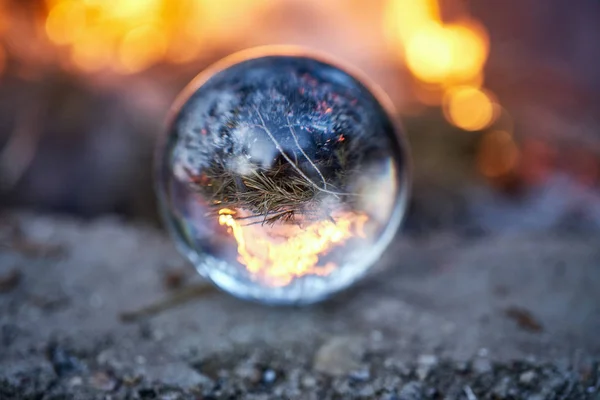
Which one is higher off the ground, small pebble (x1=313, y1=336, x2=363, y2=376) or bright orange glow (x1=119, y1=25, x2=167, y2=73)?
bright orange glow (x1=119, y1=25, x2=167, y2=73)

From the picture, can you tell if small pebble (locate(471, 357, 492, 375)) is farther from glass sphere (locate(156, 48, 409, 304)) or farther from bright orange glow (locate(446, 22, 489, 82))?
bright orange glow (locate(446, 22, 489, 82))

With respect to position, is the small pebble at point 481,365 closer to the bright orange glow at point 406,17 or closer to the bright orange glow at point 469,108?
the bright orange glow at point 469,108

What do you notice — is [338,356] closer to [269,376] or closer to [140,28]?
[269,376]

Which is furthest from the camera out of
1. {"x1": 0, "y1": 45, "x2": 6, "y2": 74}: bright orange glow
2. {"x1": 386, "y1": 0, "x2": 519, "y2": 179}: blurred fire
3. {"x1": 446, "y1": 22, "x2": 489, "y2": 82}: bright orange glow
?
{"x1": 446, "y1": 22, "x2": 489, "y2": 82}: bright orange glow

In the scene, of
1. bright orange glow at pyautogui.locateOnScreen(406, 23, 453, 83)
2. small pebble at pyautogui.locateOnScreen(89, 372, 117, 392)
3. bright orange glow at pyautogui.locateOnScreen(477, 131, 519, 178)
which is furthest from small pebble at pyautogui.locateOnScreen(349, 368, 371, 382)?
bright orange glow at pyautogui.locateOnScreen(406, 23, 453, 83)

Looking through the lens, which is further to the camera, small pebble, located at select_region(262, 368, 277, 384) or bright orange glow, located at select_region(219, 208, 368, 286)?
small pebble, located at select_region(262, 368, 277, 384)

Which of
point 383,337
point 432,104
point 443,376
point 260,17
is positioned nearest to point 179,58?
point 260,17

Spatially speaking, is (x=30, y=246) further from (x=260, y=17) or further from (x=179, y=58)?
(x=260, y=17)

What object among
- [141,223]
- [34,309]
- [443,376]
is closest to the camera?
[443,376]

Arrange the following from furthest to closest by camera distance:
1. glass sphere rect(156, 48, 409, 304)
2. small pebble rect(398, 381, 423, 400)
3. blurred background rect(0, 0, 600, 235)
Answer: blurred background rect(0, 0, 600, 235)
small pebble rect(398, 381, 423, 400)
glass sphere rect(156, 48, 409, 304)

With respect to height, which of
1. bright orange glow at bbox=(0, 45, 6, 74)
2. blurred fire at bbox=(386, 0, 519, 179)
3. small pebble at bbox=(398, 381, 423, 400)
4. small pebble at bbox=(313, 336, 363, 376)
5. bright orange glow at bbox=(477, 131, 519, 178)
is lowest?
small pebble at bbox=(398, 381, 423, 400)
